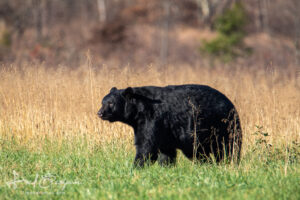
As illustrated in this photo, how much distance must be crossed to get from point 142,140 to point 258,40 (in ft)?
114

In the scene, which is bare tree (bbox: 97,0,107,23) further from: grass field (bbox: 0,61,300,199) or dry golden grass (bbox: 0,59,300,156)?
dry golden grass (bbox: 0,59,300,156)

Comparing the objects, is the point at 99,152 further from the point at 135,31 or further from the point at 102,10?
the point at 102,10

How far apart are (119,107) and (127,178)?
3.79 feet

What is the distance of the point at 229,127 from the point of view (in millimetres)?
5840

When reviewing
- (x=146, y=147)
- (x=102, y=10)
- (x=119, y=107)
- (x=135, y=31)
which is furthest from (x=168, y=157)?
(x=102, y=10)

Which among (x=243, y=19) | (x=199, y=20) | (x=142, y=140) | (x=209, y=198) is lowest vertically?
(x=209, y=198)

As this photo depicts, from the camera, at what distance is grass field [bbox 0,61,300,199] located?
4.51m

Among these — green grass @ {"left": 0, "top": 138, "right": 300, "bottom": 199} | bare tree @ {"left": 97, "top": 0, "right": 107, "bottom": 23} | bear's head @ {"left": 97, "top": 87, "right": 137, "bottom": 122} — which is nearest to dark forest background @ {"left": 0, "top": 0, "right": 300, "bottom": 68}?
bare tree @ {"left": 97, "top": 0, "right": 107, "bottom": 23}

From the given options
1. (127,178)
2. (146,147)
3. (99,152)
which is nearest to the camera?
→ (127,178)

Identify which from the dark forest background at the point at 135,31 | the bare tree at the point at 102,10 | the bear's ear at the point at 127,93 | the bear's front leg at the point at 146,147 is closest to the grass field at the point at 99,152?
the bear's front leg at the point at 146,147

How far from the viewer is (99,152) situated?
648 centimetres

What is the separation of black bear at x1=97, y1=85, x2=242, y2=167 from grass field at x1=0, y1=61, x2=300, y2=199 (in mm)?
282

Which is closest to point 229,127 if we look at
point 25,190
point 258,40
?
point 25,190

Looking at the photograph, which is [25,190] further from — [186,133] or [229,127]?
[229,127]
